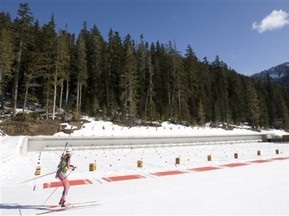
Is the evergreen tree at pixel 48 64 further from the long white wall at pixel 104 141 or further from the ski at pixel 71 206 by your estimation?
the ski at pixel 71 206

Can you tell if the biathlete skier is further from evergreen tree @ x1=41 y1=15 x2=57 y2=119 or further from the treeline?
evergreen tree @ x1=41 y1=15 x2=57 y2=119

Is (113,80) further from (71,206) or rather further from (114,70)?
(71,206)

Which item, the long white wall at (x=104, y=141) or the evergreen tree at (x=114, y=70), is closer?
the long white wall at (x=104, y=141)

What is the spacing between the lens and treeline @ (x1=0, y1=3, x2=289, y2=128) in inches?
1918

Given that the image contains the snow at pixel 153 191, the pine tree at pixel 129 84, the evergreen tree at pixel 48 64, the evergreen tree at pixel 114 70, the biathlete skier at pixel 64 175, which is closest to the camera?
the snow at pixel 153 191

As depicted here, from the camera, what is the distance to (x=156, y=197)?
11.5 metres

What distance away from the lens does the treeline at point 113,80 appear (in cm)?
4872

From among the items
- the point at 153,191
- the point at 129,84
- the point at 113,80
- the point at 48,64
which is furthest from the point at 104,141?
the point at 113,80

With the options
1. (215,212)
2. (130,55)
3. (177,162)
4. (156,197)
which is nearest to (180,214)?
(215,212)

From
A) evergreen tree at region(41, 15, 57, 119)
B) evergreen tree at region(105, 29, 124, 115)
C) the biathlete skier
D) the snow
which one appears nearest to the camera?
the snow

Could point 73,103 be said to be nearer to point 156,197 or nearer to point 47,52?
point 47,52

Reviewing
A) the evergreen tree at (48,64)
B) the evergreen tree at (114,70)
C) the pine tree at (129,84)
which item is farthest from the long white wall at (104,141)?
the evergreen tree at (114,70)

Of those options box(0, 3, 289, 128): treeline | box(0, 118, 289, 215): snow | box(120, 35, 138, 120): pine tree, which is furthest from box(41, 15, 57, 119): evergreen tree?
box(0, 118, 289, 215): snow

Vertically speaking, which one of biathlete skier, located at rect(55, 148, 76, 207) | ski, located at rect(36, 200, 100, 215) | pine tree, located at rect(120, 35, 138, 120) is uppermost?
pine tree, located at rect(120, 35, 138, 120)
